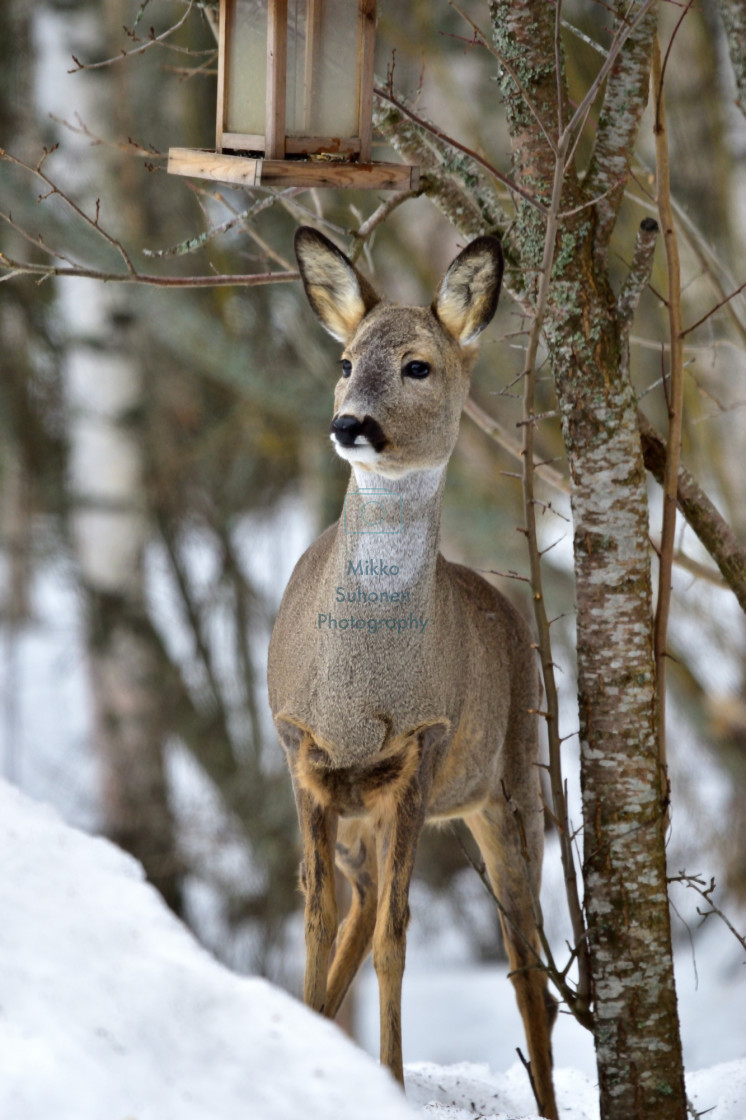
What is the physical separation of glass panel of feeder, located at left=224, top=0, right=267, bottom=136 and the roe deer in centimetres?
34

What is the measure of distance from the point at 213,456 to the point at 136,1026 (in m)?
8.09

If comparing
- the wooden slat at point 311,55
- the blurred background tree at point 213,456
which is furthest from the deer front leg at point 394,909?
the blurred background tree at point 213,456

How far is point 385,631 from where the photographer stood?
3.21 meters

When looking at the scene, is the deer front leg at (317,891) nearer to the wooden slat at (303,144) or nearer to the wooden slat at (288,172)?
the wooden slat at (288,172)

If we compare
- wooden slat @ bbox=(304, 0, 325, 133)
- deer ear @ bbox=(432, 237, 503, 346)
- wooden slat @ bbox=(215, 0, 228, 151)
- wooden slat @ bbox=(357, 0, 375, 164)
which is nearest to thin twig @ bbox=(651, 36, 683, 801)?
deer ear @ bbox=(432, 237, 503, 346)

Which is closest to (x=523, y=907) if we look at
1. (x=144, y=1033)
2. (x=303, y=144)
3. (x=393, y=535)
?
(x=393, y=535)

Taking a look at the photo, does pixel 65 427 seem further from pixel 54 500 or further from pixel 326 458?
pixel 326 458

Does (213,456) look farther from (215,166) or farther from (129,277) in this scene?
(215,166)

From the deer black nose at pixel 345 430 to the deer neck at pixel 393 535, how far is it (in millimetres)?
313

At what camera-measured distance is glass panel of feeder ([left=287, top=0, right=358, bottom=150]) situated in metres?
3.19

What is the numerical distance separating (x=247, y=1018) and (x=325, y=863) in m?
0.91

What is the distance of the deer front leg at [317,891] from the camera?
3.24m

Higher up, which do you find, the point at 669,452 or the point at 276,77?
the point at 276,77

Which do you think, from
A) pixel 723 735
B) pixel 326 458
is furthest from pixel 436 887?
pixel 326 458
